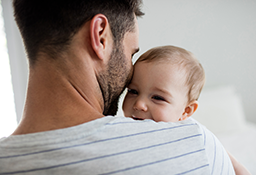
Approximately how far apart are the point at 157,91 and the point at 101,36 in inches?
16.9

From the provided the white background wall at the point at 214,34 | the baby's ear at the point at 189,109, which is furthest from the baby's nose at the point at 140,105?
the white background wall at the point at 214,34

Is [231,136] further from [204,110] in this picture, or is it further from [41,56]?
[41,56]

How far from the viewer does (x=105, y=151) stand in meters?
0.59

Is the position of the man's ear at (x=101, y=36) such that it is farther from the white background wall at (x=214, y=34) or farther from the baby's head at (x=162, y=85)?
the white background wall at (x=214, y=34)

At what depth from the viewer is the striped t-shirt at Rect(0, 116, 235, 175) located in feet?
1.91

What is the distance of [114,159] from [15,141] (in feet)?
0.88

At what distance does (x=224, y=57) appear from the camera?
347 cm

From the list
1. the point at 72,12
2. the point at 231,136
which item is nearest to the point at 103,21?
the point at 72,12

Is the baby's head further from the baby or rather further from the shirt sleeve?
the shirt sleeve

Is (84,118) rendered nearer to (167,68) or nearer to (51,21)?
(51,21)

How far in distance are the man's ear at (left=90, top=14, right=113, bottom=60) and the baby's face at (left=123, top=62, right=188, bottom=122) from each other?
12.8 inches

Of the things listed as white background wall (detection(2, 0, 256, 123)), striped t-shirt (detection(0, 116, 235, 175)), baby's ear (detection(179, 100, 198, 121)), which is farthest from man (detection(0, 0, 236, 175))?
white background wall (detection(2, 0, 256, 123))

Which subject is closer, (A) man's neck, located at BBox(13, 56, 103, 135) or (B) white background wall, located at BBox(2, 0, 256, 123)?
(A) man's neck, located at BBox(13, 56, 103, 135)

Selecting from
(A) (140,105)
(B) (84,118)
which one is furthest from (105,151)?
(A) (140,105)
